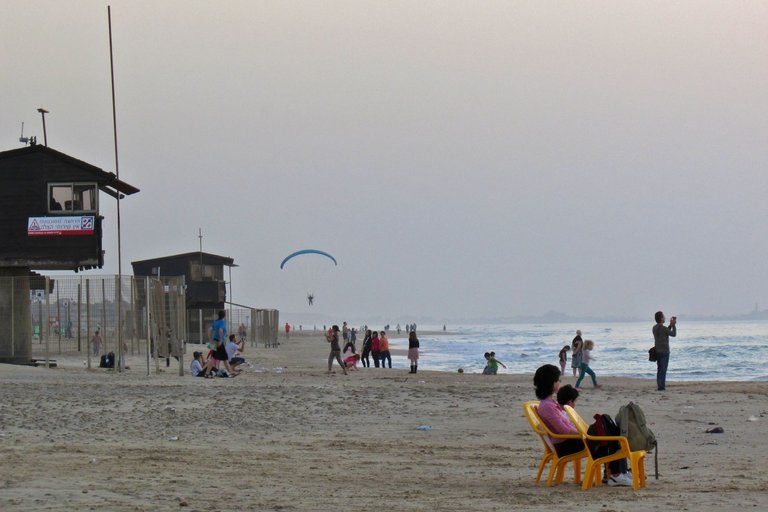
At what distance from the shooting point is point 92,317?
27.7 metres

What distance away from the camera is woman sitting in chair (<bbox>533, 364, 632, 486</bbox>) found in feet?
30.3

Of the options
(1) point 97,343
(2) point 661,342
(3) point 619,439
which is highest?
(1) point 97,343

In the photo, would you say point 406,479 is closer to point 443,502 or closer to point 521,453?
point 443,502

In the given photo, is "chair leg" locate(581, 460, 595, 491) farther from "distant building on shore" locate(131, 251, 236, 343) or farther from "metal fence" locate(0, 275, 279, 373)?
"distant building on shore" locate(131, 251, 236, 343)

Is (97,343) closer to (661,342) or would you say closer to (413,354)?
(413,354)

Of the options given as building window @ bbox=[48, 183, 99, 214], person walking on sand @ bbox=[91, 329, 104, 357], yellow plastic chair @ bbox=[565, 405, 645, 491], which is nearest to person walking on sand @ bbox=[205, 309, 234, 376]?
person walking on sand @ bbox=[91, 329, 104, 357]

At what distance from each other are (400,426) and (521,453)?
3139mm

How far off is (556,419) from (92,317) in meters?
20.4

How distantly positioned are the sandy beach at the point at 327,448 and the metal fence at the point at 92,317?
409cm

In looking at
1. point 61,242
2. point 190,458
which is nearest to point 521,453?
point 190,458

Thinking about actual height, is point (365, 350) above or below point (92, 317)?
below

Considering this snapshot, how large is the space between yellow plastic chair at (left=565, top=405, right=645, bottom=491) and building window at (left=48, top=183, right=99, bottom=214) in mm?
25180

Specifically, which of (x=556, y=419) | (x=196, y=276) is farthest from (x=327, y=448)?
(x=196, y=276)

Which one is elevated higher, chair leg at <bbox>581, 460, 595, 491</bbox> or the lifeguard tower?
the lifeguard tower
